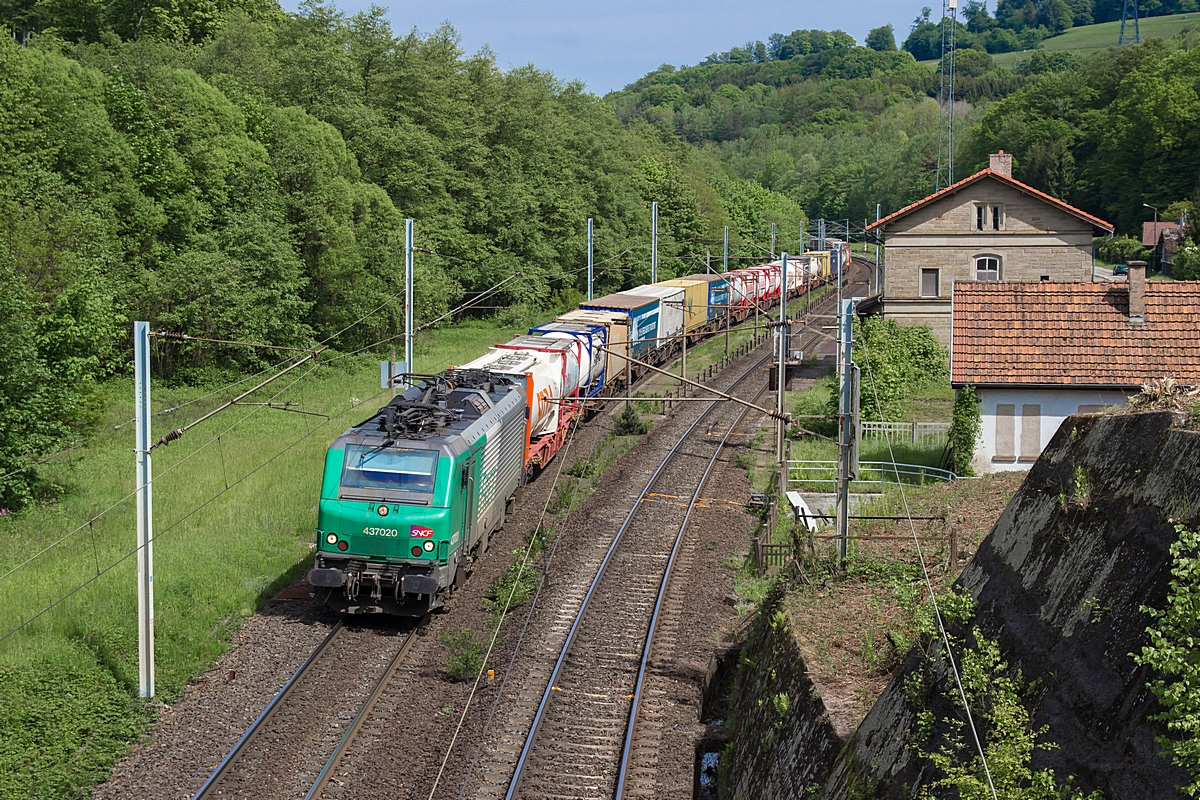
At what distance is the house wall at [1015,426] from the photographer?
25.7 meters

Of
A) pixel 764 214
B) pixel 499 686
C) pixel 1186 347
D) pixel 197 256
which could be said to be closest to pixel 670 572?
pixel 499 686

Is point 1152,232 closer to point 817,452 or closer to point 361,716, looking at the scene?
point 817,452

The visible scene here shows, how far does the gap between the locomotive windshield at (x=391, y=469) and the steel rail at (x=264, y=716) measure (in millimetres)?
2387

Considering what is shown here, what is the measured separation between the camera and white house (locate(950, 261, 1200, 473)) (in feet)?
82.8

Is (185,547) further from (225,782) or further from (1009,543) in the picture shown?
(1009,543)

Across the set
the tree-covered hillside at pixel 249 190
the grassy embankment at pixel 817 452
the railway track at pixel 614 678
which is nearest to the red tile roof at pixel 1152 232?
the tree-covered hillside at pixel 249 190

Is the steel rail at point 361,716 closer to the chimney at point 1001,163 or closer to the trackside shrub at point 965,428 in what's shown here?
the trackside shrub at point 965,428

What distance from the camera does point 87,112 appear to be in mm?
36750

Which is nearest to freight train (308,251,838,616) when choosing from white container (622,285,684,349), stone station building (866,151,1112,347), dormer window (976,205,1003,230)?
white container (622,285,684,349)

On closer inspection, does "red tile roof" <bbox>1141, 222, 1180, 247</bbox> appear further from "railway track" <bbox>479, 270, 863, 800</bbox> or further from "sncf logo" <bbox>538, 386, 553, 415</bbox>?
"railway track" <bbox>479, 270, 863, 800</bbox>

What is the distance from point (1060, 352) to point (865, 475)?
5.50 m

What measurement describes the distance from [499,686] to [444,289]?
33375 millimetres

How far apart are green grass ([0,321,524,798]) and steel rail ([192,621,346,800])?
139 centimetres

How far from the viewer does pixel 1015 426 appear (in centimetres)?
2603
